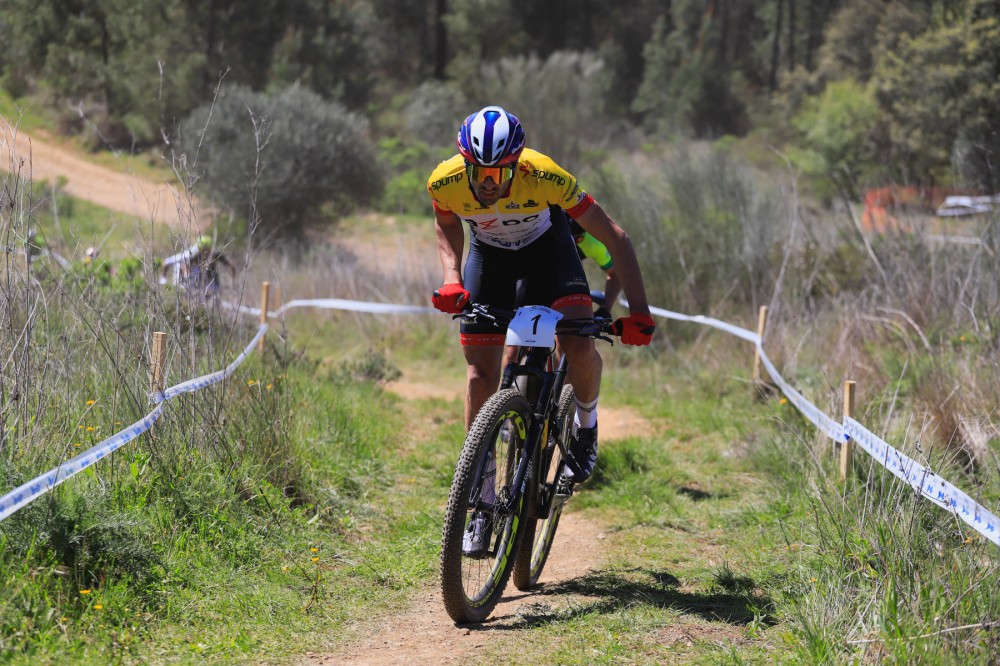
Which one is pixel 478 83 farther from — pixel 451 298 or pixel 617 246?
pixel 451 298

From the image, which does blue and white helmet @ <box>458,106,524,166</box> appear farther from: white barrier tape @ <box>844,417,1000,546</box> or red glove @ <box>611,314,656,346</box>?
white barrier tape @ <box>844,417,1000,546</box>

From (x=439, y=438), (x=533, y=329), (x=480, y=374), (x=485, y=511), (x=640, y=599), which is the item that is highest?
(x=533, y=329)

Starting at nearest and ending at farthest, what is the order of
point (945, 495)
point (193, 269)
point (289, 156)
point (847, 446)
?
1. point (945, 495)
2. point (193, 269)
3. point (847, 446)
4. point (289, 156)

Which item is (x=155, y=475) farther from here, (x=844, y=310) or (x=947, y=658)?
(x=844, y=310)

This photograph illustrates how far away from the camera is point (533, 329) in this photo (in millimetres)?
3973

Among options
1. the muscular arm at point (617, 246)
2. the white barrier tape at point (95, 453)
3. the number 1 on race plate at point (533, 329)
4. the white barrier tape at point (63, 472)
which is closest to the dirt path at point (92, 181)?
the white barrier tape at point (95, 453)

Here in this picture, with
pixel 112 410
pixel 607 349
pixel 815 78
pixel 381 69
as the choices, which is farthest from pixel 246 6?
pixel 112 410

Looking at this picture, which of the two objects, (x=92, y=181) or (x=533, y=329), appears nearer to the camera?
(x=533, y=329)

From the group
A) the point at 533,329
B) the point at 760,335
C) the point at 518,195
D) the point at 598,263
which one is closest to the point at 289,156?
the point at 760,335

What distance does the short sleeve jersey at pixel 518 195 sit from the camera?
14.1ft

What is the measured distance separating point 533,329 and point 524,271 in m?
0.74

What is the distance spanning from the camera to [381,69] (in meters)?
44.6

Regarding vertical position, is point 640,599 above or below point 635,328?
below

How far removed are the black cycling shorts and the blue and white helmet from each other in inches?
26.1
